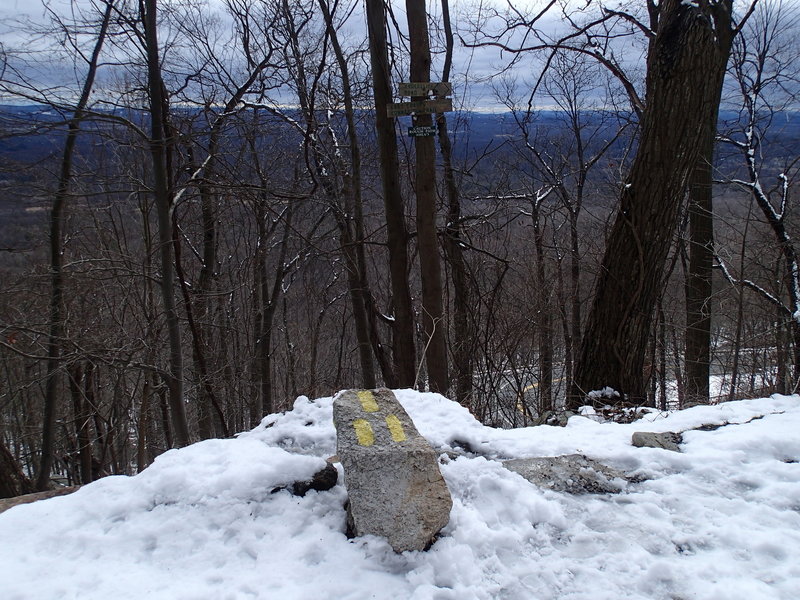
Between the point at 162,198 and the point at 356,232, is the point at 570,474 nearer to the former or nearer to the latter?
the point at 162,198

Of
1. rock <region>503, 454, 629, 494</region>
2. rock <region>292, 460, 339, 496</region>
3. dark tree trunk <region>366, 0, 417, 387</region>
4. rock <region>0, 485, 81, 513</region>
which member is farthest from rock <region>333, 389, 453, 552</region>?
dark tree trunk <region>366, 0, 417, 387</region>

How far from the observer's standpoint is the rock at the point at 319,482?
7.87ft

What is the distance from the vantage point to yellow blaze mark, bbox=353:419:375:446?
2317 mm

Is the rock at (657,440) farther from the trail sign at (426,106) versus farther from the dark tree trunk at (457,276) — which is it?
the dark tree trunk at (457,276)

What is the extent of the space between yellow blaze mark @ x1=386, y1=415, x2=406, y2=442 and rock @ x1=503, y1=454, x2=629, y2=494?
0.73m

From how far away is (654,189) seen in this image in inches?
206

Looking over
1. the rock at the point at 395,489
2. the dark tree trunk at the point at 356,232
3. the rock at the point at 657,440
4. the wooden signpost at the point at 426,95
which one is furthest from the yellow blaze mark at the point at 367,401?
the dark tree trunk at the point at 356,232

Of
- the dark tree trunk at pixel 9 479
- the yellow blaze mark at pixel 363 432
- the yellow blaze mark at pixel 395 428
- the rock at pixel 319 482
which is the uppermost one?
the yellow blaze mark at pixel 363 432

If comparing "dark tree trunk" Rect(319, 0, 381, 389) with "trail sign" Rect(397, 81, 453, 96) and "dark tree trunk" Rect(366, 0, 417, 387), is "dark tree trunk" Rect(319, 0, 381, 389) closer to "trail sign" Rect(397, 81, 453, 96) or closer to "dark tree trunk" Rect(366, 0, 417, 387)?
"dark tree trunk" Rect(366, 0, 417, 387)

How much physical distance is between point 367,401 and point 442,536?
0.88 m

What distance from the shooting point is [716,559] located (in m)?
2.01

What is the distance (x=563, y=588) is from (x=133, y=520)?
1.80 metres

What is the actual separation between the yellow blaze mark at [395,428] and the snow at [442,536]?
39cm

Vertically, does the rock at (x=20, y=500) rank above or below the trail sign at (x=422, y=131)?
below
